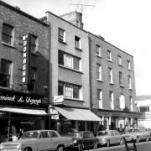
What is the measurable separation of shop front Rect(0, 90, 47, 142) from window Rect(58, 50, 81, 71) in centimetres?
540

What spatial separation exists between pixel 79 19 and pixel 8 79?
1549 cm

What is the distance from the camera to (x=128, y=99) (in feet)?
141

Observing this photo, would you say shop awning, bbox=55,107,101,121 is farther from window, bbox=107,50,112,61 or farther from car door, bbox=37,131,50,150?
window, bbox=107,50,112,61

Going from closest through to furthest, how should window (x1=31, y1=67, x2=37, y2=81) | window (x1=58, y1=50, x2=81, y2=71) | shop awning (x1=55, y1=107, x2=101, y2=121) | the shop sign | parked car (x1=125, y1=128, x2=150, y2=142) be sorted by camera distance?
window (x1=31, y1=67, x2=37, y2=81), the shop sign, shop awning (x1=55, y1=107, x2=101, y2=121), window (x1=58, y1=50, x2=81, y2=71), parked car (x1=125, y1=128, x2=150, y2=142)

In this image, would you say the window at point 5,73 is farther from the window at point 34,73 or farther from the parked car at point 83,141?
the parked car at point 83,141

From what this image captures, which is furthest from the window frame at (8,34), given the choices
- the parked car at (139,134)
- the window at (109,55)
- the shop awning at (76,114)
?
the window at (109,55)

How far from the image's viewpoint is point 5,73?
77.5 feet

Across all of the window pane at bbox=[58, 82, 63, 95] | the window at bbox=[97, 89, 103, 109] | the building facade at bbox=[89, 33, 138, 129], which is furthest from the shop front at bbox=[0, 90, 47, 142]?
the window at bbox=[97, 89, 103, 109]

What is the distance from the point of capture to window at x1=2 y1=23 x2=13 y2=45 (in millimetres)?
24031

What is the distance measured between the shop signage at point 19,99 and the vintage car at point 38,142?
14.3 feet

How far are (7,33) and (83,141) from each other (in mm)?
10061

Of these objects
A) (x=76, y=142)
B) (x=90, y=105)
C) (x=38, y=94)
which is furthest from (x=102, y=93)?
(x=76, y=142)

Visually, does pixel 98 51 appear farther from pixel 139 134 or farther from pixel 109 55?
pixel 139 134

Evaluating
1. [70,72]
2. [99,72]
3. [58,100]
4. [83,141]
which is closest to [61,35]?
[70,72]
